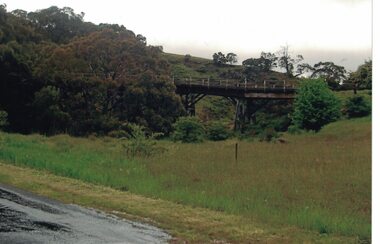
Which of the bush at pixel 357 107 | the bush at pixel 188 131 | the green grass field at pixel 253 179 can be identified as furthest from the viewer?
the bush at pixel 357 107

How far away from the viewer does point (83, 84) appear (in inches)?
1569

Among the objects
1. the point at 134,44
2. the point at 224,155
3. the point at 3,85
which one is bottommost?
the point at 224,155

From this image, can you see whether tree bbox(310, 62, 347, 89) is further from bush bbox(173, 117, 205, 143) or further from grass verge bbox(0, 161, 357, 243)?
grass verge bbox(0, 161, 357, 243)

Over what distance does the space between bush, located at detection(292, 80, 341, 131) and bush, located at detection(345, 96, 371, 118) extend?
1.46 meters

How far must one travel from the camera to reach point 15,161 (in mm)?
16781

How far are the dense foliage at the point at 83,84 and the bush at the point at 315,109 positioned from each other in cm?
1110

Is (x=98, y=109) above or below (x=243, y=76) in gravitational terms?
below

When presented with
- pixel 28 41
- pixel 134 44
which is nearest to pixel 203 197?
pixel 134 44

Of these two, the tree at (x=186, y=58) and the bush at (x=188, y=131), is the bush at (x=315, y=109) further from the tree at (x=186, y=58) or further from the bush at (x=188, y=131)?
the tree at (x=186, y=58)

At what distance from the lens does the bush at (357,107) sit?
135 ft

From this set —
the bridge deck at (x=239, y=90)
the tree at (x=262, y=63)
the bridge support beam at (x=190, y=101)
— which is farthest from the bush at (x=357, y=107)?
the tree at (x=262, y=63)

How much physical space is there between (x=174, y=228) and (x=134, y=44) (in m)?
36.8

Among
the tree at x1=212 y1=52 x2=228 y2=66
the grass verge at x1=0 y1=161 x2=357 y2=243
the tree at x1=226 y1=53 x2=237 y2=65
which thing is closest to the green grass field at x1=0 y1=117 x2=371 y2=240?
the grass verge at x1=0 y1=161 x2=357 y2=243

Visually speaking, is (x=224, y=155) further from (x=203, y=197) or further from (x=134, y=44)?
(x=134, y=44)
